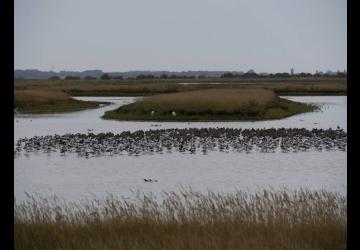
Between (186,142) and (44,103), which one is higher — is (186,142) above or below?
below

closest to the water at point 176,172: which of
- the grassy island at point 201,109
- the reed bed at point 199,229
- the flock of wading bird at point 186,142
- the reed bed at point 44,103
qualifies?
the flock of wading bird at point 186,142

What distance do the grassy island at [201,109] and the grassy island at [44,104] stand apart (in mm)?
13385

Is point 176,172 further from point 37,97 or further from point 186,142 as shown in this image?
point 37,97

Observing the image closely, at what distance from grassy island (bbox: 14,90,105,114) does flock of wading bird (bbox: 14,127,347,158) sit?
28334mm

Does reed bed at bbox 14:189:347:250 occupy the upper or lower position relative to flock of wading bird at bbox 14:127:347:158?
lower

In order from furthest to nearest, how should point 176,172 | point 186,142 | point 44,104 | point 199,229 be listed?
point 44,104 → point 186,142 → point 176,172 → point 199,229

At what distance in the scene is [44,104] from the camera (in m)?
68.0

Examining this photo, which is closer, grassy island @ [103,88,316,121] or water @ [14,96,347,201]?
water @ [14,96,347,201]

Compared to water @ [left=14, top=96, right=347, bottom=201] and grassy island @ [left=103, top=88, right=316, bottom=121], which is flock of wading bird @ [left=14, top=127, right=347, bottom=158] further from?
grassy island @ [left=103, top=88, right=316, bottom=121]

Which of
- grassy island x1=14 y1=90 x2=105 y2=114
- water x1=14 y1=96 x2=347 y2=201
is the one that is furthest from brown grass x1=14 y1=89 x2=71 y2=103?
water x1=14 y1=96 x2=347 y2=201

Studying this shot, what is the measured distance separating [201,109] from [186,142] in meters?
17.8

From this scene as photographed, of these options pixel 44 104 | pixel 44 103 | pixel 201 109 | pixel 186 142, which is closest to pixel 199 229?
pixel 186 142

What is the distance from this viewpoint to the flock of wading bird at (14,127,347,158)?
32.2 m

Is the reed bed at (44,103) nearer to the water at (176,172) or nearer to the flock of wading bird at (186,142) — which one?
the flock of wading bird at (186,142)
